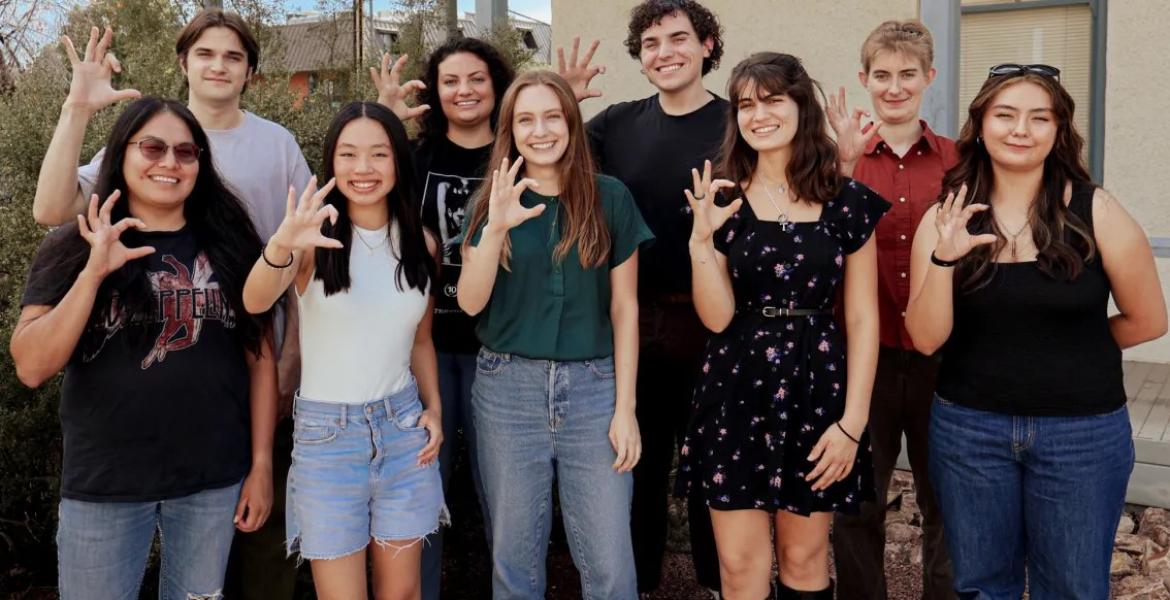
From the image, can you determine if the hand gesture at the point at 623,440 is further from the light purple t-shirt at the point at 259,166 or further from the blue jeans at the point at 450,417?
the light purple t-shirt at the point at 259,166

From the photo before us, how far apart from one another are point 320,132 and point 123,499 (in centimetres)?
197

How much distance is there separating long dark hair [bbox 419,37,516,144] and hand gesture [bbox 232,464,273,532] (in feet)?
4.35

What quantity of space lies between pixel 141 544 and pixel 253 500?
0.99 ft

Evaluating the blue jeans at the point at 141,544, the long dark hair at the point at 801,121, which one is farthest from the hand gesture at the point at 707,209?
the blue jeans at the point at 141,544

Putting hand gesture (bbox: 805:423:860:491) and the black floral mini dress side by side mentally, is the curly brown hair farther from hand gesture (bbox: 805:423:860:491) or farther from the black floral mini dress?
hand gesture (bbox: 805:423:860:491)

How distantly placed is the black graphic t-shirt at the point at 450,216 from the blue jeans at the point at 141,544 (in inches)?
34.4

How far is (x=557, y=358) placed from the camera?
2.86 metres

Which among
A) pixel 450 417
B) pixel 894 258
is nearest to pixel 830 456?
pixel 894 258

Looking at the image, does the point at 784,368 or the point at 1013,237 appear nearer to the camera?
the point at 1013,237

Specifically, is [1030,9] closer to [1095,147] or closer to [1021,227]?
[1095,147]

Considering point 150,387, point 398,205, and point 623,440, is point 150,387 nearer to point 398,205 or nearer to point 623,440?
point 398,205

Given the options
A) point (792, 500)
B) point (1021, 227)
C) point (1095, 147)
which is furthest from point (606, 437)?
point (1095, 147)

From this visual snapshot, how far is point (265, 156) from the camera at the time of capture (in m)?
3.21

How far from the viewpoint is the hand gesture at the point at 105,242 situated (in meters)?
2.42
